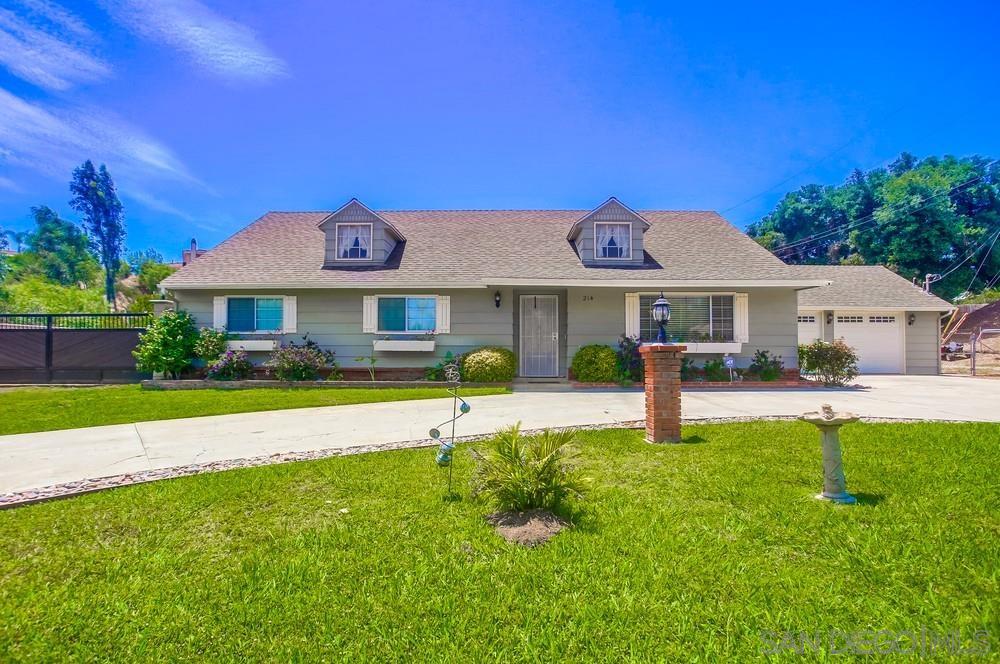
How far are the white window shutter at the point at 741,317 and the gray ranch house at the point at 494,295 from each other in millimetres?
29

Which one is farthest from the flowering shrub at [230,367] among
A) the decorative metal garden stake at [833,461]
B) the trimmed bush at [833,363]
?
the trimmed bush at [833,363]

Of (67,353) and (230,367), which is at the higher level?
(67,353)

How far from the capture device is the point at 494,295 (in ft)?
41.3

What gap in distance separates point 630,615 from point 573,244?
1297 cm

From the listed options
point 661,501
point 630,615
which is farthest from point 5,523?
point 661,501

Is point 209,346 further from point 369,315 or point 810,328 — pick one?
point 810,328

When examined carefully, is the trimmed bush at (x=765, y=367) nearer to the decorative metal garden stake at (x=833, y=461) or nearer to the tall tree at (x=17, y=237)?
the decorative metal garden stake at (x=833, y=461)

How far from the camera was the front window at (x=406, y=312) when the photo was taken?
12.7 metres

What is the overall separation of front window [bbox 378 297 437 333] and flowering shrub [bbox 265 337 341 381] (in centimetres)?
196

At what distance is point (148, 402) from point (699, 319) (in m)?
13.5

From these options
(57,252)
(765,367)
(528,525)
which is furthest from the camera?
(57,252)

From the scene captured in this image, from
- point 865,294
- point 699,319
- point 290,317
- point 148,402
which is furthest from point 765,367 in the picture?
point 148,402

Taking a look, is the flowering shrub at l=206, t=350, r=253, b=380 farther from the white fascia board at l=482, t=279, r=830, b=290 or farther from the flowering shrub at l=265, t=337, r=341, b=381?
the white fascia board at l=482, t=279, r=830, b=290

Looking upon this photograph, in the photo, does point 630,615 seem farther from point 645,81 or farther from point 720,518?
point 645,81
